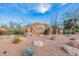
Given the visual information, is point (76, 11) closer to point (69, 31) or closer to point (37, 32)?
point (69, 31)

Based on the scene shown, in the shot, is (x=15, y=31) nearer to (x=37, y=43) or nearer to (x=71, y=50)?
(x=37, y=43)

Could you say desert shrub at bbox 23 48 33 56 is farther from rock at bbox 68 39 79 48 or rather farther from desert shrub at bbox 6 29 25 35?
rock at bbox 68 39 79 48

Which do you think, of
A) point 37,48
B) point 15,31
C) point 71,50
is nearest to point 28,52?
point 37,48

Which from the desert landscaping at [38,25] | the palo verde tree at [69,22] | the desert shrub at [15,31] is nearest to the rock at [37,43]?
the desert landscaping at [38,25]

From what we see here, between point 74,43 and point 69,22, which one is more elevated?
point 69,22

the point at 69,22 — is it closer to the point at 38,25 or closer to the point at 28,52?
the point at 38,25

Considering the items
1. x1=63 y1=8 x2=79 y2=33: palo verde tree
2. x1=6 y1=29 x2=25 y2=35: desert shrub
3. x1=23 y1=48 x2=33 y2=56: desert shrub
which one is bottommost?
x1=23 y1=48 x2=33 y2=56: desert shrub

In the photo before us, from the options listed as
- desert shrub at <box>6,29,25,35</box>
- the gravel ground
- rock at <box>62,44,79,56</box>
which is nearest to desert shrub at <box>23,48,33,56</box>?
the gravel ground

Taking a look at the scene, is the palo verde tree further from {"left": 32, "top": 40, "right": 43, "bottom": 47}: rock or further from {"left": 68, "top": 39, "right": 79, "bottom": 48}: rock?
{"left": 32, "top": 40, "right": 43, "bottom": 47}: rock

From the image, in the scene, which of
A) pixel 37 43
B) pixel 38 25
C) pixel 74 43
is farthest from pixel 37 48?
pixel 74 43

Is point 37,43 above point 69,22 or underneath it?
underneath

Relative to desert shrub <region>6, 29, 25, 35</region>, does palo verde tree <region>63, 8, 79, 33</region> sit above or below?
above

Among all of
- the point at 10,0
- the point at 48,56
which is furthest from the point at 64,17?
the point at 10,0
